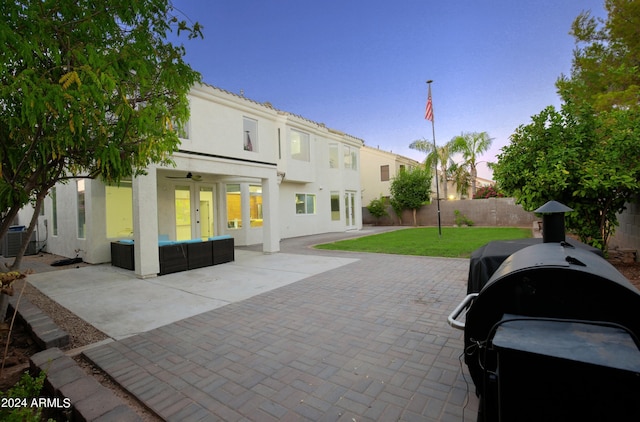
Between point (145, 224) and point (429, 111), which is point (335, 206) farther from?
point (145, 224)

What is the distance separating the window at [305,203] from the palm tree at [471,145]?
1527cm

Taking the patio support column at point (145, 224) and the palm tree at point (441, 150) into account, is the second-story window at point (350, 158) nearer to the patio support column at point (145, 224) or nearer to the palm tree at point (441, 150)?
the palm tree at point (441, 150)

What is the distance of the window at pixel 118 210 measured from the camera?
10070 mm

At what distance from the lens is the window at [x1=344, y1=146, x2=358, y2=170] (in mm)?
20641

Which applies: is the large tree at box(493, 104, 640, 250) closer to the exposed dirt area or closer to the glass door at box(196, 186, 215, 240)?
the exposed dirt area

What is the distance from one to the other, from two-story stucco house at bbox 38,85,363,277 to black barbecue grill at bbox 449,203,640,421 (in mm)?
7623

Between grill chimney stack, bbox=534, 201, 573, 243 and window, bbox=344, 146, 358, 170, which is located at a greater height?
window, bbox=344, 146, 358, 170

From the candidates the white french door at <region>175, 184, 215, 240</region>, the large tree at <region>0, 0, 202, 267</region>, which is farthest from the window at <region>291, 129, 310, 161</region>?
the large tree at <region>0, 0, 202, 267</region>

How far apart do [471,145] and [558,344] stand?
28.6m

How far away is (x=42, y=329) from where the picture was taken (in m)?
3.93

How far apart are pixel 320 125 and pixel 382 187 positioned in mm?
11645

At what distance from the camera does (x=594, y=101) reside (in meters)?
11.0

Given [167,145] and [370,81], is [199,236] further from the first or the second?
[370,81]

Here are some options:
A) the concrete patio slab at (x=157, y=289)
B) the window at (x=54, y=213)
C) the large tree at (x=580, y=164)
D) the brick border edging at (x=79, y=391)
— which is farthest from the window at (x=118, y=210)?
the large tree at (x=580, y=164)
